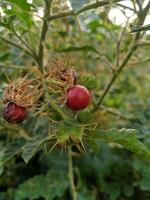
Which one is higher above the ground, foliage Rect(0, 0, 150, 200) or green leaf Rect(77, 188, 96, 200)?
foliage Rect(0, 0, 150, 200)

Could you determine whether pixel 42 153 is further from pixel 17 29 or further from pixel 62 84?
pixel 62 84

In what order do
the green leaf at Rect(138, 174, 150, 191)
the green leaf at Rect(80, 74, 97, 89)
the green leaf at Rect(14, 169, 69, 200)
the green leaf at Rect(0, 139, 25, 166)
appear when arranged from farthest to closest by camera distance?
the green leaf at Rect(138, 174, 150, 191) < the green leaf at Rect(14, 169, 69, 200) < the green leaf at Rect(0, 139, 25, 166) < the green leaf at Rect(80, 74, 97, 89)

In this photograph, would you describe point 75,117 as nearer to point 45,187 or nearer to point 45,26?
point 45,26

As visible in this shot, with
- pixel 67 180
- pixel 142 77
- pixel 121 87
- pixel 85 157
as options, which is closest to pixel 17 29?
pixel 67 180

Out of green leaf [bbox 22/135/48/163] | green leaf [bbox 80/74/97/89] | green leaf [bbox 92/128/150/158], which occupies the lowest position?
green leaf [bbox 22/135/48/163]

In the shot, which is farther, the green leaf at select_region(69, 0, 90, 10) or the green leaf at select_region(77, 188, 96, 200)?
the green leaf at select_region(77, 188, 96, 200)

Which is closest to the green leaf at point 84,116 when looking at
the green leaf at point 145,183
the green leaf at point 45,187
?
the green leaf at point 45,187

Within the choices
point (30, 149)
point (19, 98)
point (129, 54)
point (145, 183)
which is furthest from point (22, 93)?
point (145, 183)

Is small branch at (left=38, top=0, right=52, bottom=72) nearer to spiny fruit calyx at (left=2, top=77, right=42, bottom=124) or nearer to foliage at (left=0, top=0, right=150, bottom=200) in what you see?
A: foliage at (left=0, top=0, right=150, bottom=200)

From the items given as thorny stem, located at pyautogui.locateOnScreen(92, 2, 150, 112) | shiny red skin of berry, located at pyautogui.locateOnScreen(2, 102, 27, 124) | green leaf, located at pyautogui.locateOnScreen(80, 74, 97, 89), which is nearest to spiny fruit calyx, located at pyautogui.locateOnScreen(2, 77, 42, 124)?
shiny red skin of berry, located at pyautogui.locateOnScreen(2, 102, 27, 124)
